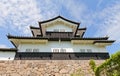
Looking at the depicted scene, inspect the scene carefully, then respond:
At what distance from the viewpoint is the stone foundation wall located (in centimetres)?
1262

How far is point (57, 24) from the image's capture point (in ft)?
71.7

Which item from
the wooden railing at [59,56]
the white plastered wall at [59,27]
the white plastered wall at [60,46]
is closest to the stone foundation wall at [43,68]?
the wooden railing at [59,56]

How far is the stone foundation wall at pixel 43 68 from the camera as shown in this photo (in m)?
12.6

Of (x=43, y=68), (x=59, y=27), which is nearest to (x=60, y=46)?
(x=59, y=27)

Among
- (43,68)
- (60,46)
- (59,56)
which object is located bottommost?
(43,68)

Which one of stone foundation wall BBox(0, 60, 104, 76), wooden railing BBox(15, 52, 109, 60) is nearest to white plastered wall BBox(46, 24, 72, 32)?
wooden railing BBox(15, 52, 109, 60)

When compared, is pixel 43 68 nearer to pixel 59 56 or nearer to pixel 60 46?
pixel 59 56

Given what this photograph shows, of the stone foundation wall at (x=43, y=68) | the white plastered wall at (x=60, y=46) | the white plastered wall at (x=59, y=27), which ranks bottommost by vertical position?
the stone foundation wall at (x=43, y=68)

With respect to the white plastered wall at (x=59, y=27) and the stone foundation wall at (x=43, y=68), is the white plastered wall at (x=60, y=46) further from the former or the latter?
the stone foundation wall at (x=43, y=68)

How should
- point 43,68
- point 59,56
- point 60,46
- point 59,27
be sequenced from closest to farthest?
point 43,68 < point 59,56 < point 60,46 < point 59,27

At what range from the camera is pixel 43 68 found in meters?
12.9

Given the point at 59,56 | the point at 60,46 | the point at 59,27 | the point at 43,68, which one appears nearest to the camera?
the point at 43,68

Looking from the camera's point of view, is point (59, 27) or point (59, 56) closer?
point (59, 56)

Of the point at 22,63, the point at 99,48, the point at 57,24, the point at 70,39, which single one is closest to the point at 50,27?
the point at 57,24
